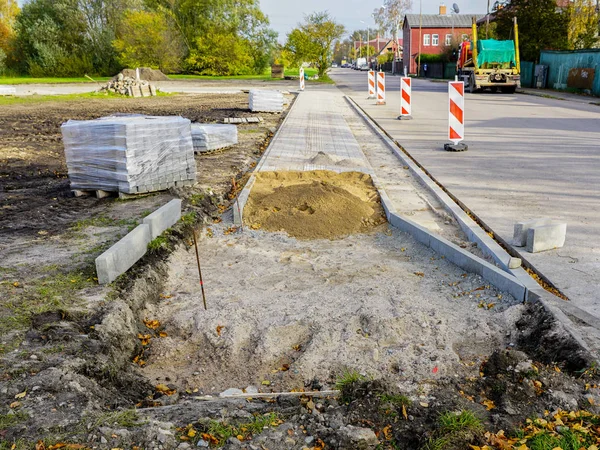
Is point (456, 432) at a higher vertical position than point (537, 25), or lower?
lower

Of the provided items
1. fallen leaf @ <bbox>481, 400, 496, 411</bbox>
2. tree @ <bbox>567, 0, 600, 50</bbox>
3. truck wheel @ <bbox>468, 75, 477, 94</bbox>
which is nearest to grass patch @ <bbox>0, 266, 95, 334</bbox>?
fallen leaf @ <bbox>481, 400, 496, 411</bbox>

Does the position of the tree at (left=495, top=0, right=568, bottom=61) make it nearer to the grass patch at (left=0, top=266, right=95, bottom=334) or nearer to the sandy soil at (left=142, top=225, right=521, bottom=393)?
the sandy soil at (left=142, top=225, right=521, bottom=393)

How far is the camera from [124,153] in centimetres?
745

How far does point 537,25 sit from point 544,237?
36827mm

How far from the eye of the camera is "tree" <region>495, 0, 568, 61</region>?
36.3 metres

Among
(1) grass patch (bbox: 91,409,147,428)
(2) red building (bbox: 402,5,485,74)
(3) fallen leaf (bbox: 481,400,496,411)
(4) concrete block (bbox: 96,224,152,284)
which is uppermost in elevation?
(2) red building (bbox: 402,5,485,74)

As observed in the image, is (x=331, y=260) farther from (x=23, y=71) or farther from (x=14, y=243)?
(x=23, y=71)

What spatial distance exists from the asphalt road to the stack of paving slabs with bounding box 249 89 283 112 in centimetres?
464

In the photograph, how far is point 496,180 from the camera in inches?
350

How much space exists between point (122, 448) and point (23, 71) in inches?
2785

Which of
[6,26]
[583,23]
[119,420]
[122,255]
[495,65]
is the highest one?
[6,26]

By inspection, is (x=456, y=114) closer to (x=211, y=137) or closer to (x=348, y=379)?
(x=211, y=137)

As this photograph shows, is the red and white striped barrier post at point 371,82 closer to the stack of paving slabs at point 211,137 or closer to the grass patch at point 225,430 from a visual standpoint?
the stack of paving slabs at point 211,137

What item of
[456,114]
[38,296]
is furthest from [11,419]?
[456,114]
